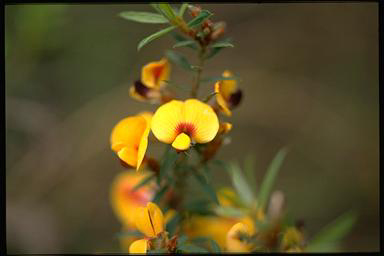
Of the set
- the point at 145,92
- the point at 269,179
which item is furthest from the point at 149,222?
the point at 269,179

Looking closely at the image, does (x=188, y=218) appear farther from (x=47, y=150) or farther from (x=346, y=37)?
(x=346, y=37)

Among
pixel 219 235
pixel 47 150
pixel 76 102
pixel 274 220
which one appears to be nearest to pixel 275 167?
pixel 274 220

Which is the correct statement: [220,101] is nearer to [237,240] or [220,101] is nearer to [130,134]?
[130,134]

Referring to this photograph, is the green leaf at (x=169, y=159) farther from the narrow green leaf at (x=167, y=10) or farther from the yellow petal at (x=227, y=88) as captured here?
the narrow green leaf at (x=167, y=10)

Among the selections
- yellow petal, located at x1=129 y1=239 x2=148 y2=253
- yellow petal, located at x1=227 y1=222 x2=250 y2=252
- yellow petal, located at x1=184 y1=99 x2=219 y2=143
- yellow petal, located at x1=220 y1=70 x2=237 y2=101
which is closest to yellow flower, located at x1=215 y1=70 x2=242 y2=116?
yellow petal, located at x1=220 y1=70 x2=237 y2=101

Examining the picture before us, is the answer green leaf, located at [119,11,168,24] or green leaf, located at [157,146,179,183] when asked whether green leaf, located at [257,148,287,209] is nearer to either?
green leaf, located at [157,146,179,183]

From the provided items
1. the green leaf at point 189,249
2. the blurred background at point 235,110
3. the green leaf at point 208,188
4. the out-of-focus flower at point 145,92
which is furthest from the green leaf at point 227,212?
the blurred background at point 235,110
